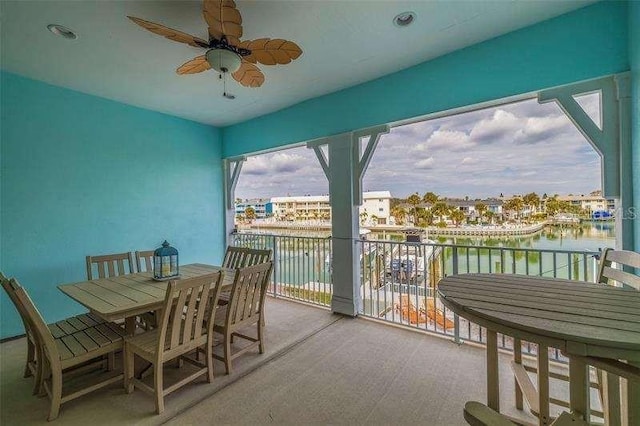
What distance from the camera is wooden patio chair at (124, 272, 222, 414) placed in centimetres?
180

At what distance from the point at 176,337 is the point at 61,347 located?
2.54ft

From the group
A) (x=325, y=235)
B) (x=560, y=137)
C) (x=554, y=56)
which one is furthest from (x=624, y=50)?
(x=325, y=235)

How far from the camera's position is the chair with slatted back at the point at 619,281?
120 cm

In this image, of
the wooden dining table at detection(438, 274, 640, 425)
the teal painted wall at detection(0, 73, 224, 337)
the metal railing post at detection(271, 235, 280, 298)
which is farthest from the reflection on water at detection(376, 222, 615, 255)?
the teal painted wall at detection(0, 73, 224, 337)

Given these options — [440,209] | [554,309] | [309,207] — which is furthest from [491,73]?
[309,207]

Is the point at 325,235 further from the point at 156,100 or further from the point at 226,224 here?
the point at 156,100

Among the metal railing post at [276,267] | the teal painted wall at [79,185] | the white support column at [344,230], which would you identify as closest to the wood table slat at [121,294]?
the teal painted wall at [79,185]

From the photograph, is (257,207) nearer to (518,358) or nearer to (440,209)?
(440,209)

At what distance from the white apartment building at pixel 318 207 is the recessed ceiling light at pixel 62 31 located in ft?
10.00

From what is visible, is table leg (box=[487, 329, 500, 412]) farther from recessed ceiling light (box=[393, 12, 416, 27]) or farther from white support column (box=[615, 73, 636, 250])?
recessed ceiling light (box=[393, 12, 416, 27])

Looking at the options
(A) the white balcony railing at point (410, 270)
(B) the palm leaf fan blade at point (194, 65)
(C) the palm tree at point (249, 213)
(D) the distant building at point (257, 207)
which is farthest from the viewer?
(C) the palm tree at point (249, 213)

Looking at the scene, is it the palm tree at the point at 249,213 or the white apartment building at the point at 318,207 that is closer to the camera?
the white apartment building at the point at 318,207

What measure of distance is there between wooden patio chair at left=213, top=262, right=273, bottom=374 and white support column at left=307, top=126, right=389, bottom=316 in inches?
51.5

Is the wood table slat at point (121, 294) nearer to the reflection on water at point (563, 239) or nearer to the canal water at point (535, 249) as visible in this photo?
the canal water at point (535, 249)
